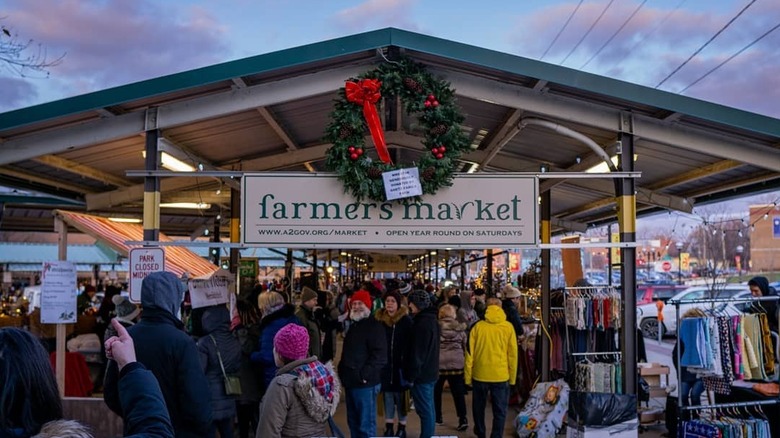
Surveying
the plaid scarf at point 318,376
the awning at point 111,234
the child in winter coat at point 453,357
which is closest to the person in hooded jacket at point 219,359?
the awning at point 111,234

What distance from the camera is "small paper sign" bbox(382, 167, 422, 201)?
23.5 ft

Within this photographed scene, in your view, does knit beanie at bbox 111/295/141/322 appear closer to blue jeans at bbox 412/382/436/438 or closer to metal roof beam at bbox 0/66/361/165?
metal roof beam at bbox 0/66/361/165

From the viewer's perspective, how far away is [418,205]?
24.0ft

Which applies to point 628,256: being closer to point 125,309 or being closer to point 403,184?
point 403,184

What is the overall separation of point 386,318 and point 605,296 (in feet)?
8.56

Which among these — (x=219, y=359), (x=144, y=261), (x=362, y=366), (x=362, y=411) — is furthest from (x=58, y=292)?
(x=362, y=411)

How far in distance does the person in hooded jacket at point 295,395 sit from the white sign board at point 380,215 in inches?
112

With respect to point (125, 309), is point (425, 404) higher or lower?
lower

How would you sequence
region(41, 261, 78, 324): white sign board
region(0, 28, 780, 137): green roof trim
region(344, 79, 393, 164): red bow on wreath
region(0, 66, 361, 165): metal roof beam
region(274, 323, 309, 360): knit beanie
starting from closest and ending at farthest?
1. region(274, 323, 309, 360): knit beanie
2. region(0, 28, 780, 137): green roof trim
3. region(344, 79, 393, 164): red bow on wreath
4. region(0, 66, 361, 165): metal roof beam
5. region(41, 261, 78, 324): white sign board

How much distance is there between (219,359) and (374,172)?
2.33 meters

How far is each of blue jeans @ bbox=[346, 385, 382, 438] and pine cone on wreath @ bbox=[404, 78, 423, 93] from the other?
10.3ft

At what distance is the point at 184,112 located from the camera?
24.5 ft

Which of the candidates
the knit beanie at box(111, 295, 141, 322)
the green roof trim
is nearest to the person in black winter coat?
the green roof trim

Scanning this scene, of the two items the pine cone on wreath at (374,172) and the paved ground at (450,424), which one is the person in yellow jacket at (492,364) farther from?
the pine cone on wreath at (374,172)
